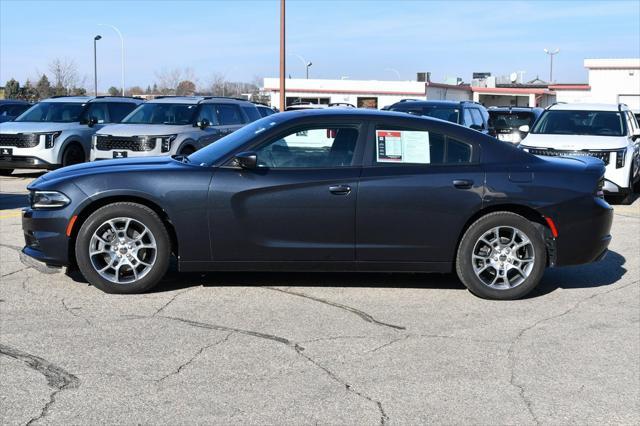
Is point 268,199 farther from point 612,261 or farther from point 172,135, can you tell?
point 172,135

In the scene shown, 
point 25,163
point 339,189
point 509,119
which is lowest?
point 339,189

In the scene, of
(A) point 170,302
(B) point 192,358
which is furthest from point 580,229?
(B) point 192,358

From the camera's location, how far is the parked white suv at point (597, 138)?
13812mm

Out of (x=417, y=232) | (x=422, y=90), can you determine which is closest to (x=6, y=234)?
(x=417, y=232)

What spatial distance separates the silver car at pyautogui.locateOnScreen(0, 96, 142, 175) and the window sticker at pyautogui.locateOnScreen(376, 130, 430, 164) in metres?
11.8

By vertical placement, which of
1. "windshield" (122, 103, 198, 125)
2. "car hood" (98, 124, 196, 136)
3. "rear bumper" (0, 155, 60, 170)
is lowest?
"rear bumper" (0, 155, 60, 170)

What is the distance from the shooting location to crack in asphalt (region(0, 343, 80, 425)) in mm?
4406

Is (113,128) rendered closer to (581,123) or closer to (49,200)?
(581,123)

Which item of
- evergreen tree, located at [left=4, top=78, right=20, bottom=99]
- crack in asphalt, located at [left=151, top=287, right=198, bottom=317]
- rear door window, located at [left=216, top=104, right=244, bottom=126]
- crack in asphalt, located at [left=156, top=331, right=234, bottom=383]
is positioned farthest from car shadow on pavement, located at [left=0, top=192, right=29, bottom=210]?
evergreen tree, located at [left=4, top=78, right=20, bottom=99]

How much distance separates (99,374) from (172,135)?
10586 mm

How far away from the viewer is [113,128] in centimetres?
1561

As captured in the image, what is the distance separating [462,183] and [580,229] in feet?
3.75

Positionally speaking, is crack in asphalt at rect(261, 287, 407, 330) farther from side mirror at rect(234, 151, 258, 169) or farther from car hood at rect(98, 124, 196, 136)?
car hood at rect(98, 124, 196, 136)

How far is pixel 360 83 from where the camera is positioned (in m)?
58.2
